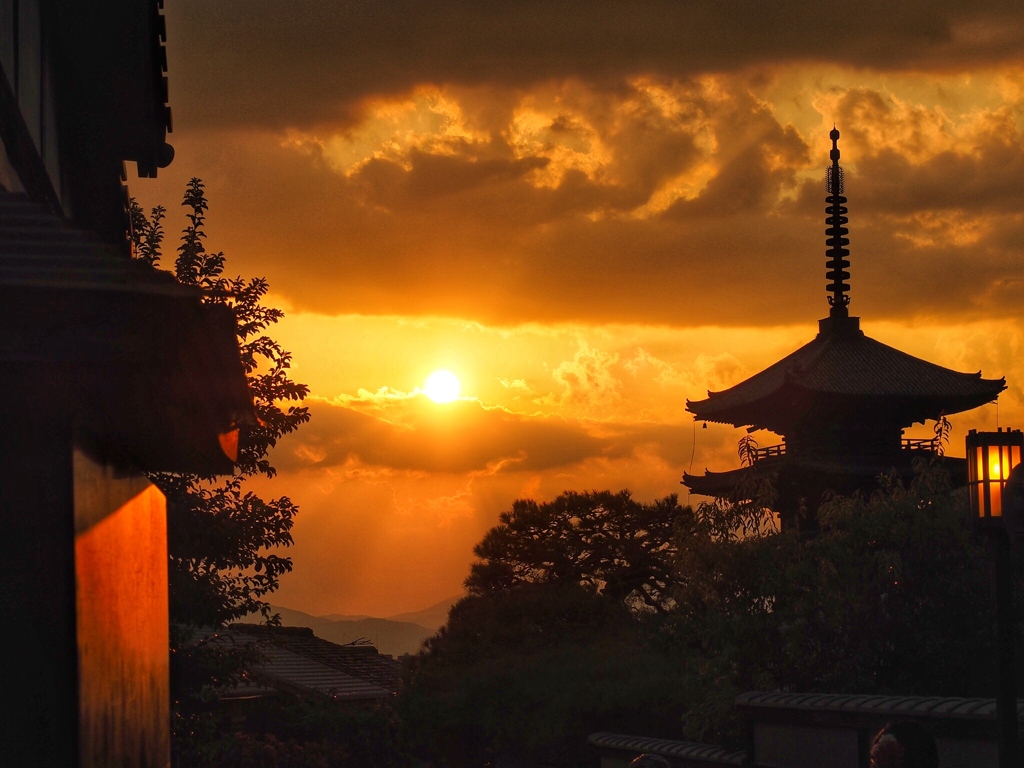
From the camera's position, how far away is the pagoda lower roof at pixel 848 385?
40438mm

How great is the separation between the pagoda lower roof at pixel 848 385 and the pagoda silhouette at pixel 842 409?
0.04m

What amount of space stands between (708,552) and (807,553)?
2.00 metres

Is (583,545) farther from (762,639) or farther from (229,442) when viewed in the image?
(229,442)

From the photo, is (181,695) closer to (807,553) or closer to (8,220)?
(807,553)

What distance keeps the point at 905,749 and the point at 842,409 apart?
120 feet

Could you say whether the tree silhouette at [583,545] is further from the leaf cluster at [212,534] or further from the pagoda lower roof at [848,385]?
the leaf cluster at [212,534]

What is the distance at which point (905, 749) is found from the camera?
5559 mm

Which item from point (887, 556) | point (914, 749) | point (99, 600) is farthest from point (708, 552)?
point (99, 600)

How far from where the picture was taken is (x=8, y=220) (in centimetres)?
313

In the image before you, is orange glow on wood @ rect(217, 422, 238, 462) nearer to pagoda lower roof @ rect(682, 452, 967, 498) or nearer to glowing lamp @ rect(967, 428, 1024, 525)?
glowing lamp @ rect(967, 428, 1024, 525)

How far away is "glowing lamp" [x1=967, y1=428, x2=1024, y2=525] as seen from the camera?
399 inches

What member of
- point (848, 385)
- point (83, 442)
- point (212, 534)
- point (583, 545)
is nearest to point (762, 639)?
point (212, 534)

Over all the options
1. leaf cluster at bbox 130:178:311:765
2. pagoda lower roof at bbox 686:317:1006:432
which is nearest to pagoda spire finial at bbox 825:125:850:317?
pagoda lower roof at bbox 686:317:1006:432

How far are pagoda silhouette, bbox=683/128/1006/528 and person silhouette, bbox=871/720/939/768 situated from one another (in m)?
33.8
